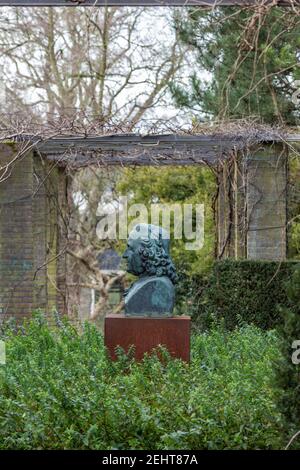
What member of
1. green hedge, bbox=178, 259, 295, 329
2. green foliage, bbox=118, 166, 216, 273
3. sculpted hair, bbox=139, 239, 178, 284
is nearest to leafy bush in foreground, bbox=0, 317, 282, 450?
sculpted hair, bbox=139, 239, 178, 284

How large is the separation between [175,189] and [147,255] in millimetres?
9920

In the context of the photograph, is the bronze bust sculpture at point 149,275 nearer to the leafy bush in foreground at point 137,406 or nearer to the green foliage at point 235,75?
the leafy bush in foreground at point 137,406

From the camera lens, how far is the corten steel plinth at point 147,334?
7.51 m

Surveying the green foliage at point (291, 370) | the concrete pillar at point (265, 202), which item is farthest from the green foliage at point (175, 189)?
the green foliage at point (291, 370)

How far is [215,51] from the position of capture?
1510cm

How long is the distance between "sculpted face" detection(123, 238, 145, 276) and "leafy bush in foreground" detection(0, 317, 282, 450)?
2.76 feet

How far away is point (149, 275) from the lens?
301 inches

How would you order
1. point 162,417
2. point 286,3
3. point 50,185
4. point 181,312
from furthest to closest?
point 181,312 → point 50,185 → point 286,3 → point 162,417

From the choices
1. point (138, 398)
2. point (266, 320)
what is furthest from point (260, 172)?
point (138, 398)

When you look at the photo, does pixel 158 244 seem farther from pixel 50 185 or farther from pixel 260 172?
pixel 50 185

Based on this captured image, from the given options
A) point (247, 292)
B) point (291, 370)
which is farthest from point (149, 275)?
point (247, 292)

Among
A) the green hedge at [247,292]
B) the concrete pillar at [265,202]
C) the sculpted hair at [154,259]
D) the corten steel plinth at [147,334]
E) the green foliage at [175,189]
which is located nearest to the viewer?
the corten steel plinth at [147,334]

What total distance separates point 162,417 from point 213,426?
35 centimetres

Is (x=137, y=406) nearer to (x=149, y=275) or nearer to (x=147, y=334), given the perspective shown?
(x=147, y=334)
